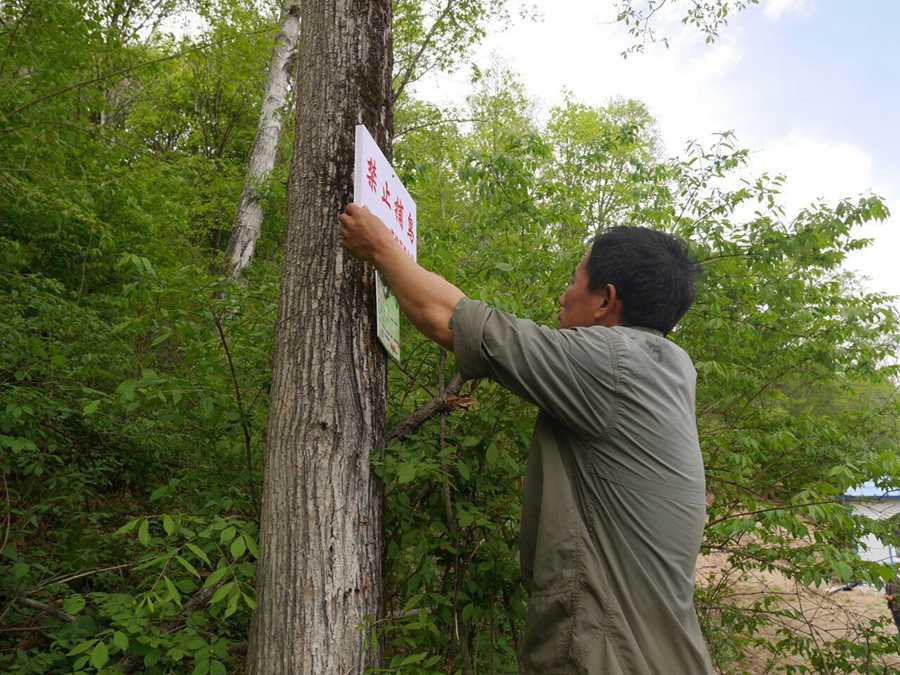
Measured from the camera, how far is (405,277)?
1.70 m

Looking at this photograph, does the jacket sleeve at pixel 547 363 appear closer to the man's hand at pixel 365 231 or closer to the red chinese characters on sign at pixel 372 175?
the man's hand at pixel 365 231

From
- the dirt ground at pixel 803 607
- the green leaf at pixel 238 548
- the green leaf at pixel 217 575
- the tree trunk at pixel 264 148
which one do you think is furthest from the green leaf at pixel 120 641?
the tree trunk at pixel 264 148

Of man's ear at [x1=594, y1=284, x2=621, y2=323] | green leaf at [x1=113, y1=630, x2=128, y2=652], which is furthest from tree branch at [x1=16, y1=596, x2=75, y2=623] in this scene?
man's ear at [x1=594, y1=284, x2=621, y2=323]

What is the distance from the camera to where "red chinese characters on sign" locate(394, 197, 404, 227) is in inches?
83.0

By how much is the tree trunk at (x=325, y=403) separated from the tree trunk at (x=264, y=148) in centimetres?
646

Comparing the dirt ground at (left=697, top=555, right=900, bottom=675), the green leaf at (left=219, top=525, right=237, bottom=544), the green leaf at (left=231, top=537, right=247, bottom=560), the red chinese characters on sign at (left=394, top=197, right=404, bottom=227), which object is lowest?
the dirt ground at (left=697, top=555, right=900, bottom=675)

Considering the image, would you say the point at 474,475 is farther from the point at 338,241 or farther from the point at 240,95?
the point at 240,95

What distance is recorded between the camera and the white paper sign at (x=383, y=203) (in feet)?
6.10

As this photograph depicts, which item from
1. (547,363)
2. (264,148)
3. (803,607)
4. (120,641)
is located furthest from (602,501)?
(264,148)

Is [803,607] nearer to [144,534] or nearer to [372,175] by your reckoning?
[372,175]

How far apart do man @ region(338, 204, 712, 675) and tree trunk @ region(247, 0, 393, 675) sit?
1.34ft

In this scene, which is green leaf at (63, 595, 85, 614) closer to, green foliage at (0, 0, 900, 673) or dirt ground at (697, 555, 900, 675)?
green foliage at (0, 0, 900, 673)

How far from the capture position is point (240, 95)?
13.7 metres

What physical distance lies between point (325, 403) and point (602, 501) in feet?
2.76
